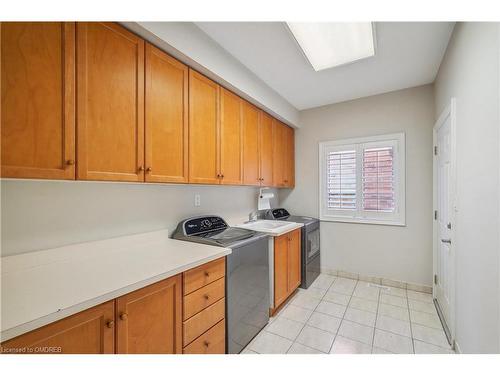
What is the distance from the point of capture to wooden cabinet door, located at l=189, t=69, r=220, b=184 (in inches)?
70.2

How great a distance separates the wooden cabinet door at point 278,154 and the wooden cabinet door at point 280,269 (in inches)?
36.7

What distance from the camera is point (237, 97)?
2.30m

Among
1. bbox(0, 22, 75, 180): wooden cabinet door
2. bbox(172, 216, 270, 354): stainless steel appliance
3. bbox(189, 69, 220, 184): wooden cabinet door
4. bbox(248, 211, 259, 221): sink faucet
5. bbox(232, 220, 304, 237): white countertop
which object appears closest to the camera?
bbox(0, 22, 75, 180): wooden cabinet door

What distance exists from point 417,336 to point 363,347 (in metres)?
0.55

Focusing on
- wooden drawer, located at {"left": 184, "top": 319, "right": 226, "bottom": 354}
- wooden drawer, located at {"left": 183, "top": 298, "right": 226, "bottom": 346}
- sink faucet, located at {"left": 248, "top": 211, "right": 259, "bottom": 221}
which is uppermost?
sink faucet, located at {"left": 248, "top": 211, "right": 259, "bottom": 221}

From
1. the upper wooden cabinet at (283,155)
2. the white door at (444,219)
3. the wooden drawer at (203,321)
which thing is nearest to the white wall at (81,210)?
the wooden drawer at (203,321)

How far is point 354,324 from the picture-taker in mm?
2113

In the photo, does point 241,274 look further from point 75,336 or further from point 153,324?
point 75,336

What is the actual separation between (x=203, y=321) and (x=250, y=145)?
177 centimetres

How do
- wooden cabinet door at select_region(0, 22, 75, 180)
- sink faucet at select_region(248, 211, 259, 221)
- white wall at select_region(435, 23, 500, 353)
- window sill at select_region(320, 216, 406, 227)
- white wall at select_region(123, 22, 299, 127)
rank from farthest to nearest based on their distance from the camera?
sink faucet at select_region(248, 211, 259, 221) → window sill at select_region(320, 216, 406, 227) → white wall at select_region(123, 22, 299, 127) → white wall at select_region(435, 23, 500, 353) → wooden cabinet door at select_region(0, 22, 75, 180)

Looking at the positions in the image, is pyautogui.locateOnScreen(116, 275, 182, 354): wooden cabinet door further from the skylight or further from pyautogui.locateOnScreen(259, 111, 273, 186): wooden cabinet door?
the skylight

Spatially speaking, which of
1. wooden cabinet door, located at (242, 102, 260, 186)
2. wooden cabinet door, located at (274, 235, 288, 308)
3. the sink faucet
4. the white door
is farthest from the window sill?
wooden cabinet door, located at (242, 102, 260, 186)

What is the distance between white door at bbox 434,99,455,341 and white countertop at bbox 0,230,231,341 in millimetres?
1888
